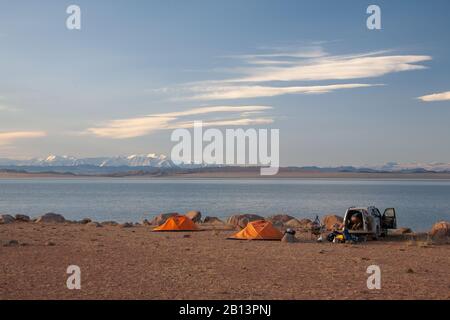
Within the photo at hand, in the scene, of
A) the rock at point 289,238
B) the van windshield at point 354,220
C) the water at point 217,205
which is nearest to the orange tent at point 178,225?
the rock at point 289,238

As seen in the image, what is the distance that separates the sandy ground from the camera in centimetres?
1155

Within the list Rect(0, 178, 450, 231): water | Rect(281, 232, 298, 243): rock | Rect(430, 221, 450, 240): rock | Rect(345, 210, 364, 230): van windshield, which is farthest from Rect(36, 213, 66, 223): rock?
Rect(430, 221, 450, 240): rock

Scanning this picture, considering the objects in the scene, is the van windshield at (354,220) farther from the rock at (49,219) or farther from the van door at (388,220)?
the rock at (49,219)

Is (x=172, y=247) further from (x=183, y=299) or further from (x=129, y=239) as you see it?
(x=183, y=299)

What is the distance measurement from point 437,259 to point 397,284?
528cm

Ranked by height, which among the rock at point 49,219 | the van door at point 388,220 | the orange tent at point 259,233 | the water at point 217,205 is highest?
the van door at point 388,220

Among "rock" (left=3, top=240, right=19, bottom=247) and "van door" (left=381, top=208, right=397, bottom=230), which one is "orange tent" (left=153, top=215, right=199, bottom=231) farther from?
"van door" (left=381, top=208, right=397, bottom=230)

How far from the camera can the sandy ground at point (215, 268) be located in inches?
455

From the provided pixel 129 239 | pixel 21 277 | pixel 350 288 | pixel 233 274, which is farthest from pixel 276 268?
pixel 129 239

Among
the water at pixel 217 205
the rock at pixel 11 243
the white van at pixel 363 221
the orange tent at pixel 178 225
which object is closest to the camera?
the rock at pixel 11 243

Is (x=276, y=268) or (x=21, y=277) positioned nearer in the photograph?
(x=21, y=277)

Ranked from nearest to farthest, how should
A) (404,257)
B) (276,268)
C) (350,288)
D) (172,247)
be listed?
(350,288) < (276,268) < (404,257) < (172,247)
